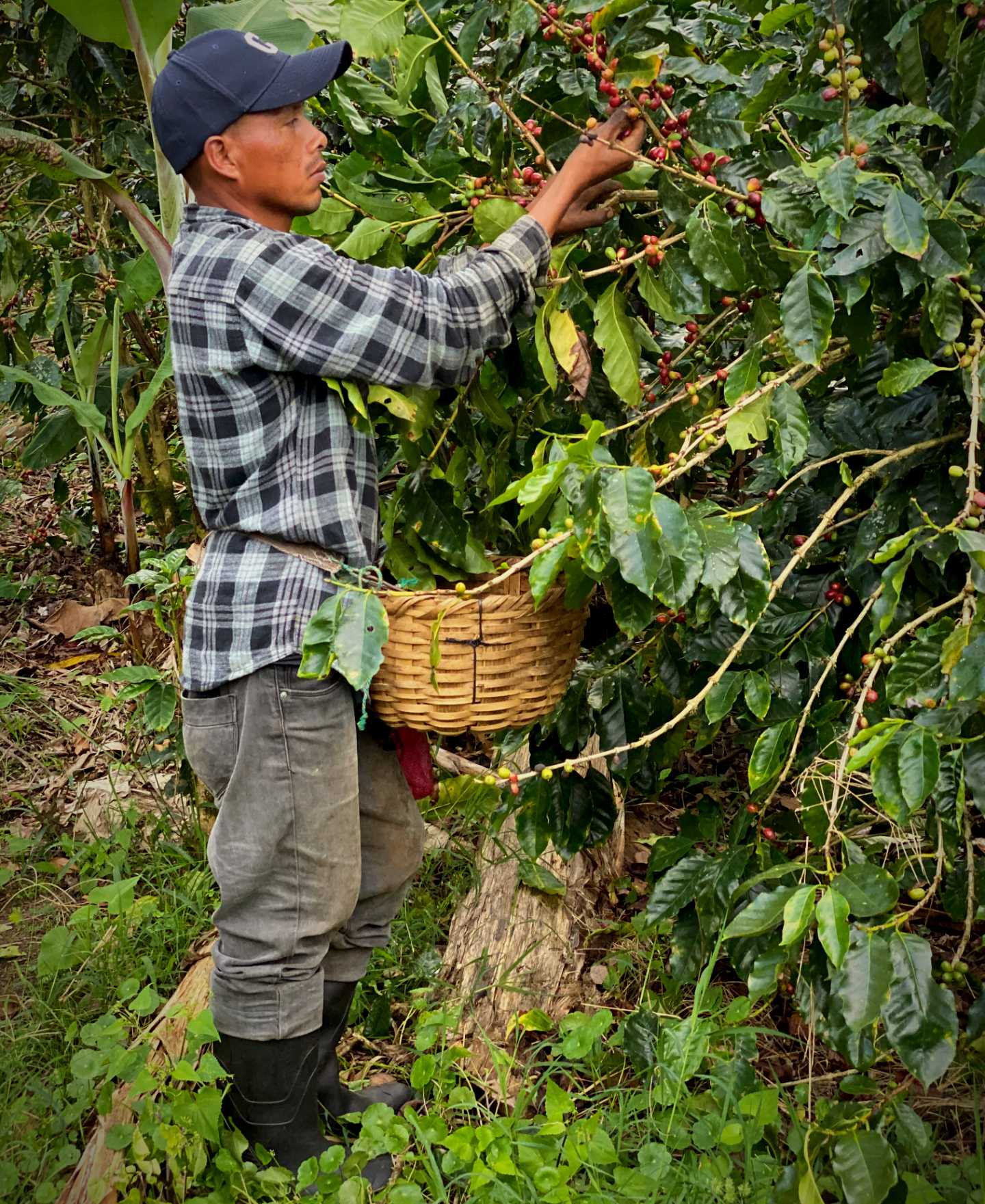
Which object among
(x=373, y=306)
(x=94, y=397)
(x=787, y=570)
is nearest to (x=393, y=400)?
(x=373, y=306)

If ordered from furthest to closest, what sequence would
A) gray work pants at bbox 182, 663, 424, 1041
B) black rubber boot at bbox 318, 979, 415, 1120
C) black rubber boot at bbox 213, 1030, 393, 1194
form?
black rubber boot at bbox 318, 979, 415, 1120, black rubber boot at bbox 213, 1030, 393, 1194, gray work pants at bbox 182, 663, 424, 1041

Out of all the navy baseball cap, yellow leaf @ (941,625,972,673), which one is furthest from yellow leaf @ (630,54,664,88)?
yellow leaf @ (941,625,972,673)

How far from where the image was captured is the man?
1.79 m

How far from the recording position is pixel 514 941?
9.07ft

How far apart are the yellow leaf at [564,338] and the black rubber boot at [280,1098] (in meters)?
1.23

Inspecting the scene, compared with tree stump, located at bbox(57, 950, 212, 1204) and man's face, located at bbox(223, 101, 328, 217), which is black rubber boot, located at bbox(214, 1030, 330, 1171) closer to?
tree stump, located at bbox(57, 950, 212, 1204)

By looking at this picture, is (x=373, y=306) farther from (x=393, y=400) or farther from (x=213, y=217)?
(x=213, y=217)

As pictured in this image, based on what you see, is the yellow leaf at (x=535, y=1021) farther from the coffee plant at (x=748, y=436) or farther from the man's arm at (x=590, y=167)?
the man's arm at (x=590, y=167)

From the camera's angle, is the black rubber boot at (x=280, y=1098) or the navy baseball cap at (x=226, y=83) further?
the black rubber boot at (x=280, y=1098)

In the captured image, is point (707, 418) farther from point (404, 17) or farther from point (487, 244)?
point (404, 17)

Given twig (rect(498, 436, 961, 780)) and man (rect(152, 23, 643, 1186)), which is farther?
man (rect(152, 23, 643, 1186))

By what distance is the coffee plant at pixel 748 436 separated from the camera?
1.50 m

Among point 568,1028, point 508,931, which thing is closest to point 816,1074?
point 568,1028

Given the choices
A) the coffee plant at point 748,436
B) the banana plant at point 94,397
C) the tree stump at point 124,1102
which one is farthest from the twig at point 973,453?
the banana plant at point 94,397
